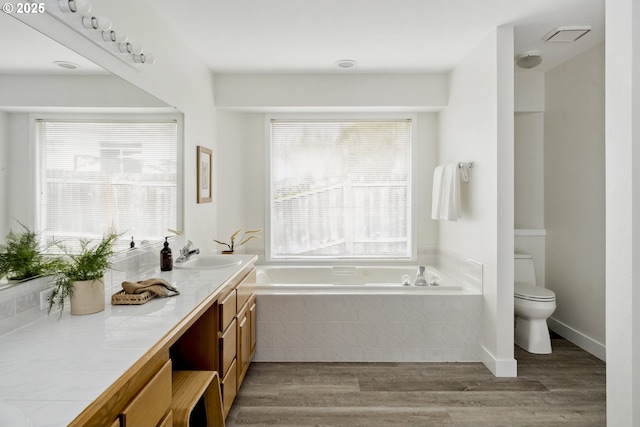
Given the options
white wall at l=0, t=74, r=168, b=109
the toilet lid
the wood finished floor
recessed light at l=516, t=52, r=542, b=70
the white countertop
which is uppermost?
recessed light at l=516, t=52, r=542, b=70

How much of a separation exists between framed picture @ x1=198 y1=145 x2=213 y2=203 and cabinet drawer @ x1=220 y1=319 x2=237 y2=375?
1352 mm

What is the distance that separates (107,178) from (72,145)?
11.1 inches

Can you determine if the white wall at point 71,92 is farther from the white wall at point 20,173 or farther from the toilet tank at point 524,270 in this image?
the toilet tank at point 524,270

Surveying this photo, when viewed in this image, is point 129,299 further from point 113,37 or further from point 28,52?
point 113,37

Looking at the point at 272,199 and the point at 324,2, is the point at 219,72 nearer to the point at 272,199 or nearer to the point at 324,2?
the point at 272,199

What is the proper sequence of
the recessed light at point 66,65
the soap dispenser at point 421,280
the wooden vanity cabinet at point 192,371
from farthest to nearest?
1. the soap dispenser at point 421,280
2. the recessed light at point 66,65
3. the wooden vanity cabinet at point 192,371

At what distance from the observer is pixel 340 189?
417 centimetres

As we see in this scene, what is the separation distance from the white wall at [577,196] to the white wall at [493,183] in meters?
0.96

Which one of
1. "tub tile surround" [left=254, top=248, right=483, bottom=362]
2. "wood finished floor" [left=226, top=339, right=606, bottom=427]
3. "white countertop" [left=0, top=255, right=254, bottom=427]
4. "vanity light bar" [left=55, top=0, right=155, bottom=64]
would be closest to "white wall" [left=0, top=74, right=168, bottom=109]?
"vanity light bar" [left=55, top=0, right=155, bottom=64]

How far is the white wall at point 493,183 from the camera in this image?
8.98ft

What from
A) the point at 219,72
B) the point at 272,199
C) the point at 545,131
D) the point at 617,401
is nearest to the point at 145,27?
the point at 219,72

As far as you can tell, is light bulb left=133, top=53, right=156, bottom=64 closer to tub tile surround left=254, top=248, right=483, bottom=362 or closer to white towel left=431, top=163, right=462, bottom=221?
tub tile surround left=254, top=248, right=483, bottom=362

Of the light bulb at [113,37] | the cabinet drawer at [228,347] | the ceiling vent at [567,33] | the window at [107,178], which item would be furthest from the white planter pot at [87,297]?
the ceiling vent at [567,33]

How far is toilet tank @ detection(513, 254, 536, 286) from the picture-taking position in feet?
11.9
